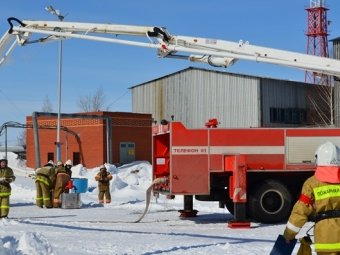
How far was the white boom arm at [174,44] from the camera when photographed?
12.2 m

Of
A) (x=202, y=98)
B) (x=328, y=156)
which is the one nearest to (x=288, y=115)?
(x=202, y=98)

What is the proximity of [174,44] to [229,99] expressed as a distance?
30.4 m

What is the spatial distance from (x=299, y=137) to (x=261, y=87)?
2851cm

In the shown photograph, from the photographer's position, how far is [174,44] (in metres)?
12.9

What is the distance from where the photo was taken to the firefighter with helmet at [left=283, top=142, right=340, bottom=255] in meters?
5.12

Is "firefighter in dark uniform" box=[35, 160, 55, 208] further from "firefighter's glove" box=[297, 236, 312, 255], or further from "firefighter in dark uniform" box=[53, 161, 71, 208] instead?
"firefighter's glove" box=[297, 236, 312, 255]

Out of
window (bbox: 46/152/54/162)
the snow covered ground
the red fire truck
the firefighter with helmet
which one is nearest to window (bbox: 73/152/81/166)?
window (bbox: 46/152/54/162)

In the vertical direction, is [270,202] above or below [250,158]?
below

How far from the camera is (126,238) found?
10.7 m

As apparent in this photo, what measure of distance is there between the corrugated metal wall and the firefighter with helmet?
120 ft

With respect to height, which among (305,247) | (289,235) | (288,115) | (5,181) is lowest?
(305,247)

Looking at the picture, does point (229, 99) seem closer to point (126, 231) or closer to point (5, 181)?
point (5, 181)

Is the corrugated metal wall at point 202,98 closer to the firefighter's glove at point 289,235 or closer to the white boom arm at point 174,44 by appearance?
the white boom arm at point 174,44

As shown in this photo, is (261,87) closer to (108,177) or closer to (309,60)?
(108,177)
